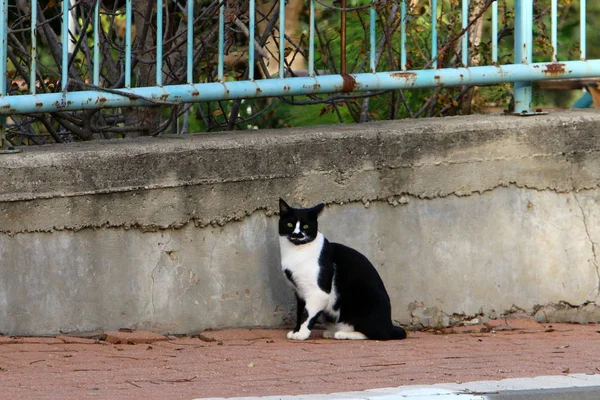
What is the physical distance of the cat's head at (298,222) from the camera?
207 inches

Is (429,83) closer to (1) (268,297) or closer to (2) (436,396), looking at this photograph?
(1) (268,297)

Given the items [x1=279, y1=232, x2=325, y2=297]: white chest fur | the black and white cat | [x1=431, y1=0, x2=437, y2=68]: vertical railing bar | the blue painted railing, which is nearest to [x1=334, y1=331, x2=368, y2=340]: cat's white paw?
the black and white cat

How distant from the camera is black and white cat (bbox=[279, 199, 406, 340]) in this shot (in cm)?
536

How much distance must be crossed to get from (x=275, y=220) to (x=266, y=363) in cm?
97

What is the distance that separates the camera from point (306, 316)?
17.7 feet

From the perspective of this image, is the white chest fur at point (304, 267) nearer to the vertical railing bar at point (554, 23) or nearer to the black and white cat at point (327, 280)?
the black and white cat at point (327, 280)

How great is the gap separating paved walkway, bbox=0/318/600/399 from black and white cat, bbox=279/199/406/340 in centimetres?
12

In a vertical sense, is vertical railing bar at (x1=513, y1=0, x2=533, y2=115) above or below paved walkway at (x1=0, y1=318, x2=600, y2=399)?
above

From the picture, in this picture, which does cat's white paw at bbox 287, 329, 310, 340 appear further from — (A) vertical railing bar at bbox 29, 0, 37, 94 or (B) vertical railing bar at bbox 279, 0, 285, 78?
(A) vertical railing bar at bbox 29, 0, 37, 94

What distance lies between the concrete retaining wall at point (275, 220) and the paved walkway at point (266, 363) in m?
0.21

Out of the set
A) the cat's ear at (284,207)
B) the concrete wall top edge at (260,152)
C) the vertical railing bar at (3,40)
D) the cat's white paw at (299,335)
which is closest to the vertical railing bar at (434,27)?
the concrete wall top edge at (260,152)

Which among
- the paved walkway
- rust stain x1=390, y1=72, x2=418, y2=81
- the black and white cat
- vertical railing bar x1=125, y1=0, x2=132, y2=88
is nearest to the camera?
the paved walkway

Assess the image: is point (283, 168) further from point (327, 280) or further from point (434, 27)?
point (434, 27)

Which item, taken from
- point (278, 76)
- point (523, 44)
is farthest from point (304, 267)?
point (523, 44)
